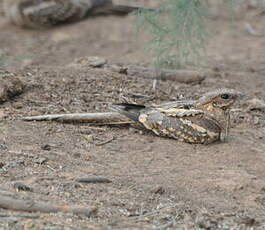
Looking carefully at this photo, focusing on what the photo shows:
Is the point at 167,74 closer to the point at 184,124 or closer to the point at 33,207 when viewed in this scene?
the point at 184,124

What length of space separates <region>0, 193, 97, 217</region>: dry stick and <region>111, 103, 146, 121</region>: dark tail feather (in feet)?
6.44

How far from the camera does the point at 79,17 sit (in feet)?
40.9

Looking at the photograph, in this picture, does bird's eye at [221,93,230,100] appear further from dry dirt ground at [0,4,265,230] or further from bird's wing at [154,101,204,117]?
dry dirt ground at [0,4,265,230]

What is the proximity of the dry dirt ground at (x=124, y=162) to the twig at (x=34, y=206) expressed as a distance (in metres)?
0.04

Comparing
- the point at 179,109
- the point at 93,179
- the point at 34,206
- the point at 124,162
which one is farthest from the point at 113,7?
the point at 34,206

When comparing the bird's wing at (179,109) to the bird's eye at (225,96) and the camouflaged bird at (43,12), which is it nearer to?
the bird's eye at (225,96)

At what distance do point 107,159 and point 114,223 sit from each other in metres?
1.29

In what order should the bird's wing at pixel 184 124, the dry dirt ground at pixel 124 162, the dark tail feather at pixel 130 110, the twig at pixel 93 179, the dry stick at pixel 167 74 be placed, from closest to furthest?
the dry dirt ground at pixel 124 162, the twig at pixel 93 179, the bird's wing at pixel 184 124, the dark tail feather at pixel 130 110, the dry stick at pixel 167 74

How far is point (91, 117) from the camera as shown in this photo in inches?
240

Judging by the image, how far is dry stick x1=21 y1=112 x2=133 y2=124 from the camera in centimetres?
602

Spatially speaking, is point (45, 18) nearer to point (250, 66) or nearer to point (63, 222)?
point (250, 66)

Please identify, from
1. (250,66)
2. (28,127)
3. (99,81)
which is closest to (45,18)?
(250,66)

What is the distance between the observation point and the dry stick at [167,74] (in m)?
7.71

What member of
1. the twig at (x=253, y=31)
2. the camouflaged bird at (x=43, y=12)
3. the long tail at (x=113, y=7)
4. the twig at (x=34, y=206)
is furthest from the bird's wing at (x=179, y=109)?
the long tail at (x=113, y=7)
